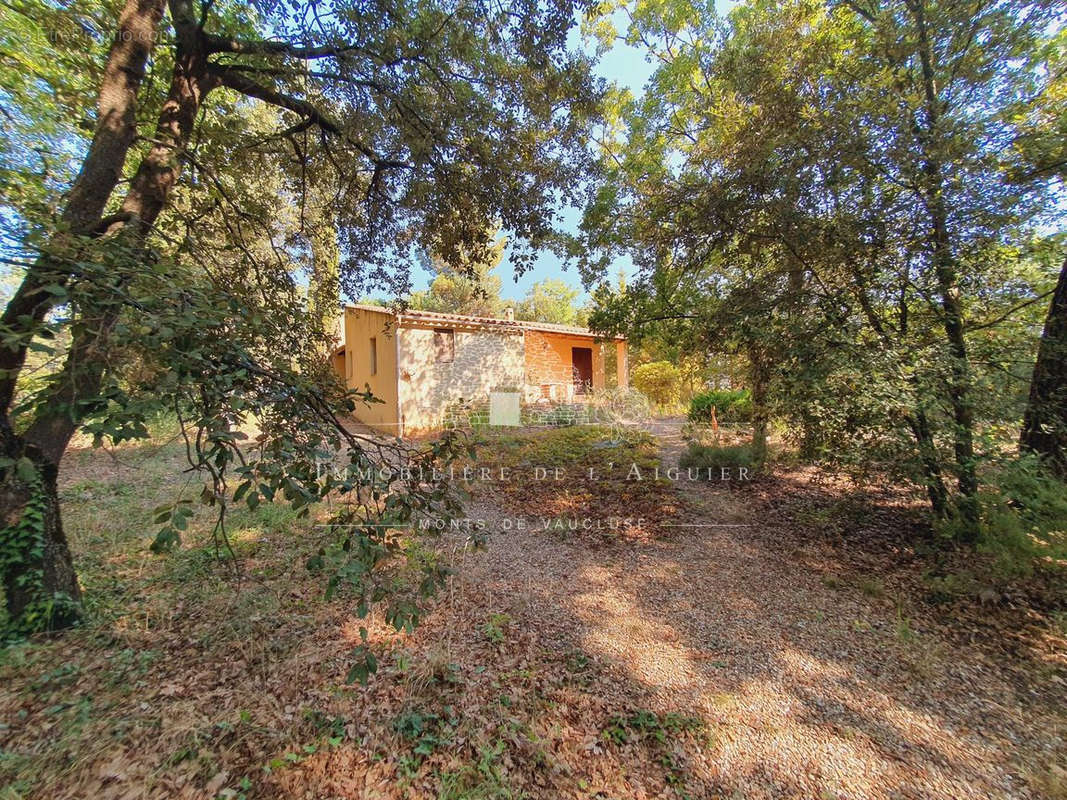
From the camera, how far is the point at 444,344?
35.3 feet

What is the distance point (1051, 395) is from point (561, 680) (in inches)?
170

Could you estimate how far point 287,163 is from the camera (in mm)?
4426

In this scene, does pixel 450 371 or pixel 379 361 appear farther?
pixel 450 371

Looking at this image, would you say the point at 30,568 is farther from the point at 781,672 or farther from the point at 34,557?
the point at 781,672

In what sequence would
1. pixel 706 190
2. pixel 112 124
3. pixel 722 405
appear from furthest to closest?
pixel 722 405
pixel 706 190
pixel 112 124

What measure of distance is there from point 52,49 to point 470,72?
12.4 ft

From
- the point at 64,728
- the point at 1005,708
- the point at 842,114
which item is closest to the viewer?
the point at 64,728

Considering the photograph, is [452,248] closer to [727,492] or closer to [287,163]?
[287,163]

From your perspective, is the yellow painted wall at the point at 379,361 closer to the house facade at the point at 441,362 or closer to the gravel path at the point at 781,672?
the house facade at the point at 441,362

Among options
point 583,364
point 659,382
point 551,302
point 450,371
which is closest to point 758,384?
point 450,371

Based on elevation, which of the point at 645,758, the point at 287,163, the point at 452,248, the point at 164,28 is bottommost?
the point at 645,758

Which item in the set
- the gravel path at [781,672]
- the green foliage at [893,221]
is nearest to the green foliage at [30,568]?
the gravel path at [781,672]

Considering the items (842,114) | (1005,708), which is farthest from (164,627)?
(842,114)

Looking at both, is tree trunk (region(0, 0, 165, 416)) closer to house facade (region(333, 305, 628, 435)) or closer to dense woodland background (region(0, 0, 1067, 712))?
dense woodland background (region(0, 0, 1067, 712))
